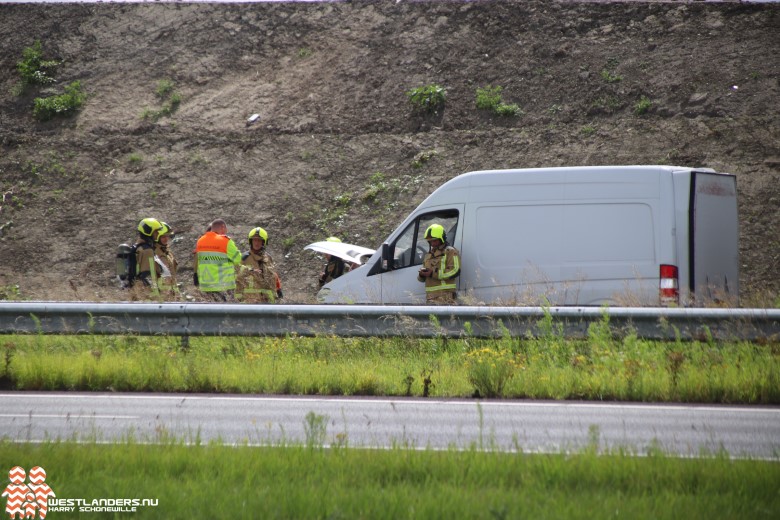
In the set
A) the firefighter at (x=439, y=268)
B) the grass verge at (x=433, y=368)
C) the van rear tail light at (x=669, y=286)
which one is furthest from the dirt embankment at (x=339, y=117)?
the grass verge at (x=433, y=368)

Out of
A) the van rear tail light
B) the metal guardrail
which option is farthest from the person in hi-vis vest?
the van rear tail light

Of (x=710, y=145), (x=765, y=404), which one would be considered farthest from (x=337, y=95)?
(x=765, y=404)

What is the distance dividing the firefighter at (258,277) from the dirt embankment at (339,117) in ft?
22.7

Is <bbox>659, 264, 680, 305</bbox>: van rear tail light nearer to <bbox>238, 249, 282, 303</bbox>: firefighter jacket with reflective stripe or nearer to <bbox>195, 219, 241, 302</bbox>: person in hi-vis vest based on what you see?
<bbox>238, 249, 282, 303</bbox>: firefighter jacket with reflective stripe

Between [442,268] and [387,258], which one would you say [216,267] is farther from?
[442,268]

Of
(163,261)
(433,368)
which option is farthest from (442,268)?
(163,261)

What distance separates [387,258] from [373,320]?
115 inches

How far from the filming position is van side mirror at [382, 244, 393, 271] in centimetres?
1342

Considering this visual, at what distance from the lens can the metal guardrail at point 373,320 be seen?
9727mm

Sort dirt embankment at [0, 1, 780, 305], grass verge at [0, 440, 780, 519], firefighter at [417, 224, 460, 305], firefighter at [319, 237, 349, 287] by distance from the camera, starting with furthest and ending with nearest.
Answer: dirt embankment at [0, 1, 780, 305]
firefighter at [319, 237, 349, 287]
firefighter at [417, 224, 460, 305]
grass verge at [0, 440, 780, 519]

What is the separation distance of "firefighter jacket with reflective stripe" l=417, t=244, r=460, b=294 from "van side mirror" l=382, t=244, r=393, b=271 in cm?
59

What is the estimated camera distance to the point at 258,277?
14188 mm

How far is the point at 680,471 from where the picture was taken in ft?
17.3

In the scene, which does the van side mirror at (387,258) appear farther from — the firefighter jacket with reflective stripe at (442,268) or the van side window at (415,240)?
the firefighter jacket with reflective stripe at (442,268)
